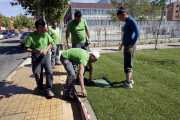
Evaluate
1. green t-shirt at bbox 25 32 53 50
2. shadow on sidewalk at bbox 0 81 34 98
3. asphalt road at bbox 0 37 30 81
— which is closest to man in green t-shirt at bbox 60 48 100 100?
green t-shirt at bbox 25 32 53 50

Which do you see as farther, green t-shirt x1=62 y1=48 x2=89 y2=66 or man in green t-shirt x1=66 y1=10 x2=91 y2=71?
man in green t-shirt x1=66 y1=10 x2=91 y2=71

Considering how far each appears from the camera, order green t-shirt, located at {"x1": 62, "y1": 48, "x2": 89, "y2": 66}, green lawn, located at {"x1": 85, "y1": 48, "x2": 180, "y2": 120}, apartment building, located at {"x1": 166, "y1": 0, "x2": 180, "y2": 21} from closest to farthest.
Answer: green lawn, located at {"x1": 85, "y1": 48, "x2": 180, "y2": 120}
green t-shirt, located at {"x1": 62, "y1": 48, "x2": 89, "y2": 66}
apartment building, located at {"x1": 166, "y1": 0, "x2": 180, "y2": 21}

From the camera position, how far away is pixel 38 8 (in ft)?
21.9

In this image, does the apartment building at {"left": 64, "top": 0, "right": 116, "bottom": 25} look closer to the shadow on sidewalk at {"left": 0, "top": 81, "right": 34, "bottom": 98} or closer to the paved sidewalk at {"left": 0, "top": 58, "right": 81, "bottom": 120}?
the shadow on sidewalk at {"left": 0, "top": 81, "right": 34, "bottom": 98}

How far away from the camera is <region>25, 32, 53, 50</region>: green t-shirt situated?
330 centimetres

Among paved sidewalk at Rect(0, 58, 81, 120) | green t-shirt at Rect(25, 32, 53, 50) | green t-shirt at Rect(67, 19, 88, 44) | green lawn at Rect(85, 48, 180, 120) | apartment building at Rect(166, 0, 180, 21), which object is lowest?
paved sidewalk at Rect(0, 58, 81, 120)

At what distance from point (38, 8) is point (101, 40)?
862 cm

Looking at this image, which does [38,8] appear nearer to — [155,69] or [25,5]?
[25,5]

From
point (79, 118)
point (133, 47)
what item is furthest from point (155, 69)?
point (79, 118)

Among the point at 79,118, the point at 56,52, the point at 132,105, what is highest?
the point at 56,52

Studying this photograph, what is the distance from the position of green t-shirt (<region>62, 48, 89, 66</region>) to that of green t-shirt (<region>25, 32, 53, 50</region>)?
61 centimetres

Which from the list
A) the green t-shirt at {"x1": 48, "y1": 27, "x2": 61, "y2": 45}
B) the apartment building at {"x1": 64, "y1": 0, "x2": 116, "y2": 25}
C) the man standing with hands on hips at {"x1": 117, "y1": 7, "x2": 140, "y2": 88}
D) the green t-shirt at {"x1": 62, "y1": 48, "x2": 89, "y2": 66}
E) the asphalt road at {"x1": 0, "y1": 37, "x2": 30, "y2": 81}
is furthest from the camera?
the apartment building at {"x1": 64, "y1": 0, "x2": 116, "y2": 25}

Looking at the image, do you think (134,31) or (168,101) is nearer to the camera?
(168,101)

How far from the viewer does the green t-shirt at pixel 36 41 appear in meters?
3.30
